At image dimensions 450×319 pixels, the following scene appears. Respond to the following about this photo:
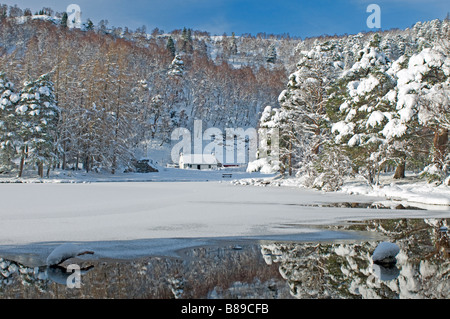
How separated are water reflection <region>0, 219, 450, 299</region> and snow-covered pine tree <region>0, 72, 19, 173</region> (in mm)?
35380

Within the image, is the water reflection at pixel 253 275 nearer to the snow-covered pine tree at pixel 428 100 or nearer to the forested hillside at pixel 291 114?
the snow-covered pine tree at pixel 428 100

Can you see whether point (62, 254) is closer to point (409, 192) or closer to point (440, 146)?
point (409, 192)

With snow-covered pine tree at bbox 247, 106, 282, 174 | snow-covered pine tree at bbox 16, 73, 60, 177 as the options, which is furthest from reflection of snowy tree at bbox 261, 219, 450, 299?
snow-covered pine tree at bbox 16, 73, 60, 177

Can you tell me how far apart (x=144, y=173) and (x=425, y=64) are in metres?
39.9

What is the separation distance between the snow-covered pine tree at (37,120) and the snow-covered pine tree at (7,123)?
2.65ft

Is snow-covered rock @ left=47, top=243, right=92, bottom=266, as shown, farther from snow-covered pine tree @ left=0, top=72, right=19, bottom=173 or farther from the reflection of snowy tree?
snow-covered pine tree @ left=0, top=72, right=19, bottom=173

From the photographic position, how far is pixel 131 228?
30.2 ft

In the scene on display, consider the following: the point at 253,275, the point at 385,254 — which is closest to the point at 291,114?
the point at 385,254

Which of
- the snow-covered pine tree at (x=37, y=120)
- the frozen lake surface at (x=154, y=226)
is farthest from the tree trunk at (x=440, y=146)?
the snow-covered pine tree at (x=37, y=120)

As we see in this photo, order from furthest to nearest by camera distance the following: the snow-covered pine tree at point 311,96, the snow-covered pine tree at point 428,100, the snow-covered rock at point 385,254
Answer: the snow-covered pine tree at point 311,96, the snow-covered pine tree at point 428,100, the snow-covered rock at point 385,254

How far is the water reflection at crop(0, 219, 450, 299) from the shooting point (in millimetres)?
4832

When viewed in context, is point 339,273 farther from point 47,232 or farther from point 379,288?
point 47,232

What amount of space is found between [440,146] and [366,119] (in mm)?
4662

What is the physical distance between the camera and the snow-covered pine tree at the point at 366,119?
71.7 ft
